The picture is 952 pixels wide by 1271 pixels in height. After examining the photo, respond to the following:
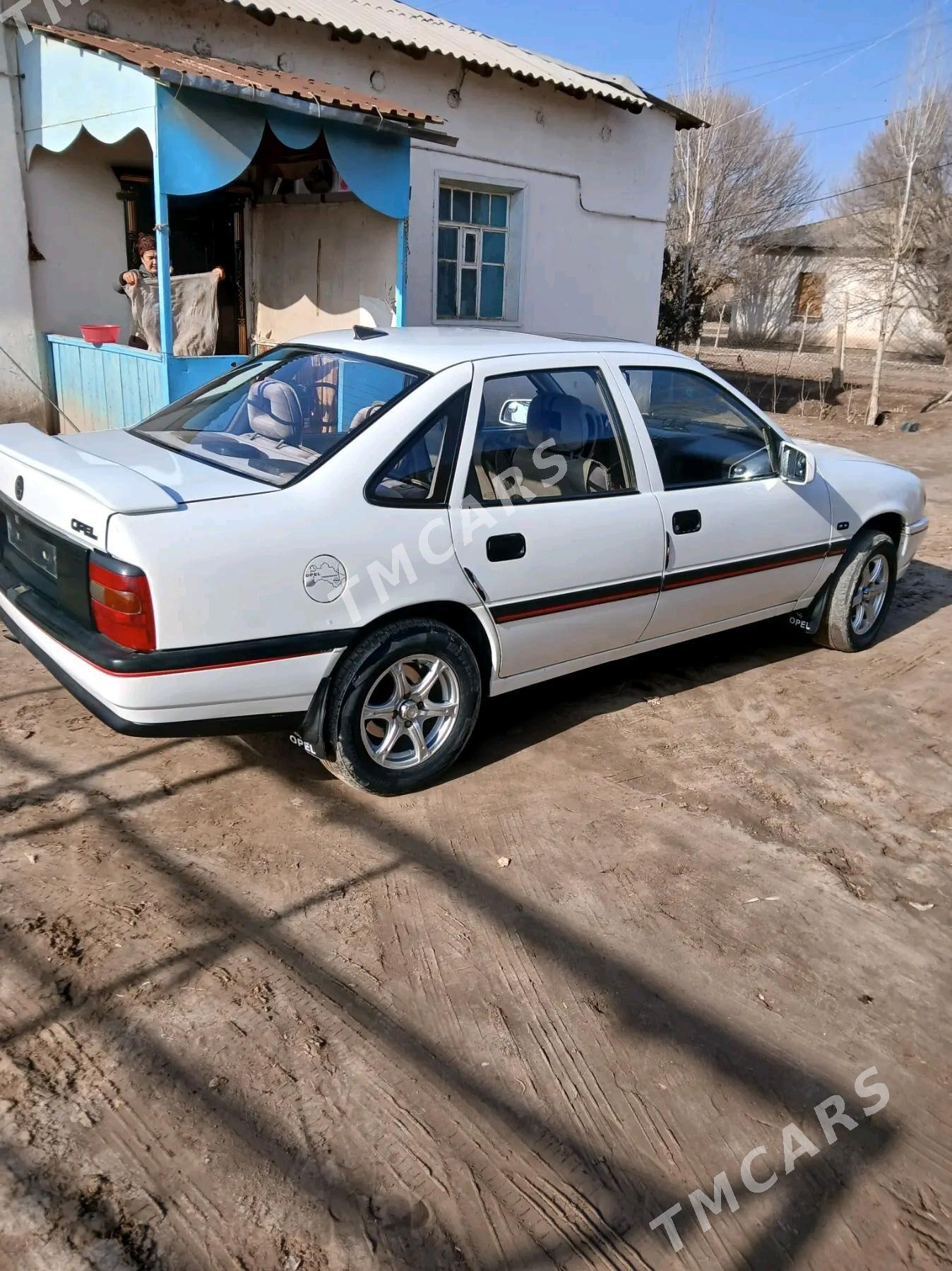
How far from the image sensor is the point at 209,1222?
2.17 metres

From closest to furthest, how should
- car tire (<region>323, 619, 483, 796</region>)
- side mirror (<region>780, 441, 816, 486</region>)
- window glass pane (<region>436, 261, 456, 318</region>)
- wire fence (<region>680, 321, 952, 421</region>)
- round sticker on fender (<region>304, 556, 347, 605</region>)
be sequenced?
round sticker on fender (<region>304, 556, 347, 605</region>) < car tire (<region>323, 619, 483, 796</region>) < side mirror (<region>780, 441, 816, 486</region>) < window glass pane (<region>436, 261, 456, 318</region>) < wire fence (<region>680, 321, 952, 421</region>)

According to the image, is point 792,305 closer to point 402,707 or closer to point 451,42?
point 451,42

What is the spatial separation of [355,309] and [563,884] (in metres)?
6.75

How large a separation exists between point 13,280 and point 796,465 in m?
6.62

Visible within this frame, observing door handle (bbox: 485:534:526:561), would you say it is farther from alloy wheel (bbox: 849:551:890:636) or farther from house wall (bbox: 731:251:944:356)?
house wall (bbox: 731:251:944:356)

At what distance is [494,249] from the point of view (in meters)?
11.7

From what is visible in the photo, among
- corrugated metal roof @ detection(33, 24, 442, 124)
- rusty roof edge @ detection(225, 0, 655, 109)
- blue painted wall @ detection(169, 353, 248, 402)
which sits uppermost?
rusty roof edge @ detection(225, 0, 655, 109)

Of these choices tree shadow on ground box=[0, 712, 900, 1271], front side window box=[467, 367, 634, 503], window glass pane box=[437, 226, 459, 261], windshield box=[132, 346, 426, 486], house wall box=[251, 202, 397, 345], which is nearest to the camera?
tree shadow on ground box=[0, 712, 900, 1271]

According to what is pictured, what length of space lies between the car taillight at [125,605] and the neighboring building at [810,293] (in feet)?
109

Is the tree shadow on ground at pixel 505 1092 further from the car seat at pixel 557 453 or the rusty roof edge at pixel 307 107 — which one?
the rusty roof edge at pixel 307 107

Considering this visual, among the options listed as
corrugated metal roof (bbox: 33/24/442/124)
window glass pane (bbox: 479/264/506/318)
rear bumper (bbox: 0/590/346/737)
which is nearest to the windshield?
rear bumper (bbox: 0/590/346/737)

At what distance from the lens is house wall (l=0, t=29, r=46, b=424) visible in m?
8.10

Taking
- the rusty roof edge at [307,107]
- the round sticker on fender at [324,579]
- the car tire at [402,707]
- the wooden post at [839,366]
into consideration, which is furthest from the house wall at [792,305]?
the round sticker on fender at [324,579]

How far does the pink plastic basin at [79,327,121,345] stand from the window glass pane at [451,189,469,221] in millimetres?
4510
